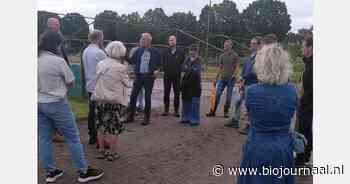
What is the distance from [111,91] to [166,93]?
3.57 m

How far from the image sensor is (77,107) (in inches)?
351

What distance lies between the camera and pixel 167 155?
5891mm

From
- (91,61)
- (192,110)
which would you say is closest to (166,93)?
(192,110)

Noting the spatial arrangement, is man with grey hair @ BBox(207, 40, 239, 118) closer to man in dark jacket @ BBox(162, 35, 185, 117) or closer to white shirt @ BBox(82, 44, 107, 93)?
man in dark jacket @ BBox(162, 35, 185, 117)

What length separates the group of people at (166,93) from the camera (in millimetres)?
3184

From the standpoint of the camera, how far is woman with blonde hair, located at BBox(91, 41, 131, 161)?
5086mm

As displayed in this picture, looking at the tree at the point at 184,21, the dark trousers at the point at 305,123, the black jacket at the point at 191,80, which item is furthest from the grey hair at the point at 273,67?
the tree at the point at 184,21

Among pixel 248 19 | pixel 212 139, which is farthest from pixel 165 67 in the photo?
pixel 248 19

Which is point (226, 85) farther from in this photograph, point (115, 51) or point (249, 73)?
point (115, 51)

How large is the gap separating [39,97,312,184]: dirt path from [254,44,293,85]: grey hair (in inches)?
83.8

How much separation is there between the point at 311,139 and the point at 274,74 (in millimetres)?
2419

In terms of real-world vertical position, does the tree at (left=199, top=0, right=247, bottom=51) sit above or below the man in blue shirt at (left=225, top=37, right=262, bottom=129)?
above

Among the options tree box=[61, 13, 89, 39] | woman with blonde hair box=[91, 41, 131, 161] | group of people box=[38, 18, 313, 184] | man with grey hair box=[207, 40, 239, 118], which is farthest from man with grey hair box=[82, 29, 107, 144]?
tree box=[61, 13, 89, 39]

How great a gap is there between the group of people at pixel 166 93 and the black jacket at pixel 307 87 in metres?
0.01
